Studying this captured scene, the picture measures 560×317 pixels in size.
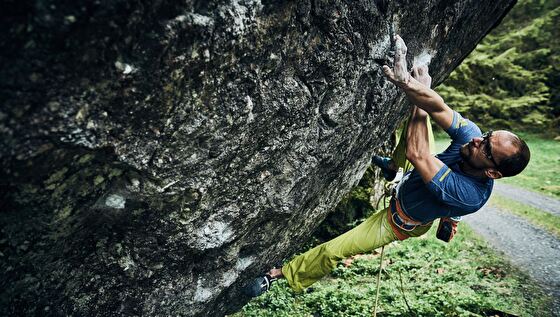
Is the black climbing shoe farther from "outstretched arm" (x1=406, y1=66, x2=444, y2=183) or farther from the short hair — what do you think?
the short hair

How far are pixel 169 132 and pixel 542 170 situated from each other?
20.5 m

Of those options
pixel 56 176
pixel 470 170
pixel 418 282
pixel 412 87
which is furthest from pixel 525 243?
pixel 56 176

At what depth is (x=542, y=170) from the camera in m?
17.5

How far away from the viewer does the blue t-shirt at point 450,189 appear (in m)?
4.05

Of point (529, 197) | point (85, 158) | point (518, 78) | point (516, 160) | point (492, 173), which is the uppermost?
point (518, 78)

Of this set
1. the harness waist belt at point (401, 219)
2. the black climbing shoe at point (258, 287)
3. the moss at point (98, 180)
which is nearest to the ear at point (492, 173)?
the harness waist belt at point (401, 219)

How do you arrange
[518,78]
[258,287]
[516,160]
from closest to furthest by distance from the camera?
[516,160], [258,287], [518,78]

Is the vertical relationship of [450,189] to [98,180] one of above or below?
above

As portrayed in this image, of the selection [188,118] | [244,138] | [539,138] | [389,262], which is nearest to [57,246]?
[188,118]

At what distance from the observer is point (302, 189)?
4676 millimetres

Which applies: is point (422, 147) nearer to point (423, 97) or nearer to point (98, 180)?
point (423, 97)

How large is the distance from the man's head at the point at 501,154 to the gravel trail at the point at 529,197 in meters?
10.1

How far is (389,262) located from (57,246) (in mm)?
7041

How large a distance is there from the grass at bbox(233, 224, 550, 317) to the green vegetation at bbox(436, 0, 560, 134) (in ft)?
61.9
